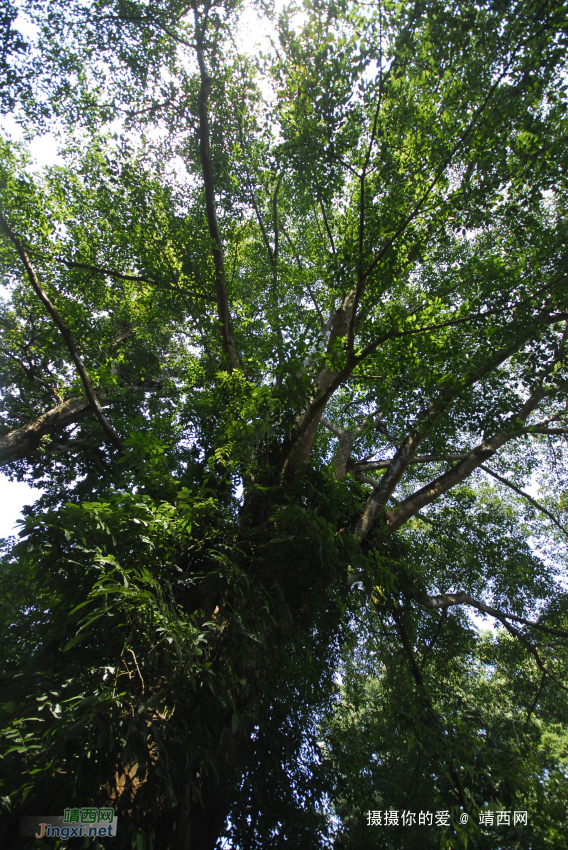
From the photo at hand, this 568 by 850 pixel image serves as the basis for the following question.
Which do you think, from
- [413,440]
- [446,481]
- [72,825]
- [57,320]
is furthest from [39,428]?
[72,825]

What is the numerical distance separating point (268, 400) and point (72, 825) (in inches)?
120

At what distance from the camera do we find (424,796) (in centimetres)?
472

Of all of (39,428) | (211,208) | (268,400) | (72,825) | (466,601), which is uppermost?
(211,208)

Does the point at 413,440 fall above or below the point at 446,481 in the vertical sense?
above

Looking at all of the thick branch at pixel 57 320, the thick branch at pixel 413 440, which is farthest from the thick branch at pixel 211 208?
the thick branch at pixel 413 440

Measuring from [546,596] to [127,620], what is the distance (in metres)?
6.98

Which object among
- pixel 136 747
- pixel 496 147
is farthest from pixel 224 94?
pixel 136 747

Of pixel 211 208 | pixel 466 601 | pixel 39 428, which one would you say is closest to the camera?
pixel 211 208

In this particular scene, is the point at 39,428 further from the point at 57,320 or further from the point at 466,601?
the point at 466,601

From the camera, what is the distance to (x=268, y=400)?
4.07 metres

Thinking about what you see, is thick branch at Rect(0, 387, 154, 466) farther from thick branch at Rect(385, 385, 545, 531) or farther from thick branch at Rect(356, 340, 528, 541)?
thick branch at Rect(385, 385, 545, 531)

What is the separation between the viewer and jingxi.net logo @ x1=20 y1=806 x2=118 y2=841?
202 cm

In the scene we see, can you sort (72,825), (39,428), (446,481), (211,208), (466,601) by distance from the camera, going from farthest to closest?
1. (39,428)
2. (466,601)
3. (446,481)
4. (211,208)
5. (72,825)

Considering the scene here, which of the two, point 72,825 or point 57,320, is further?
point 57,320
